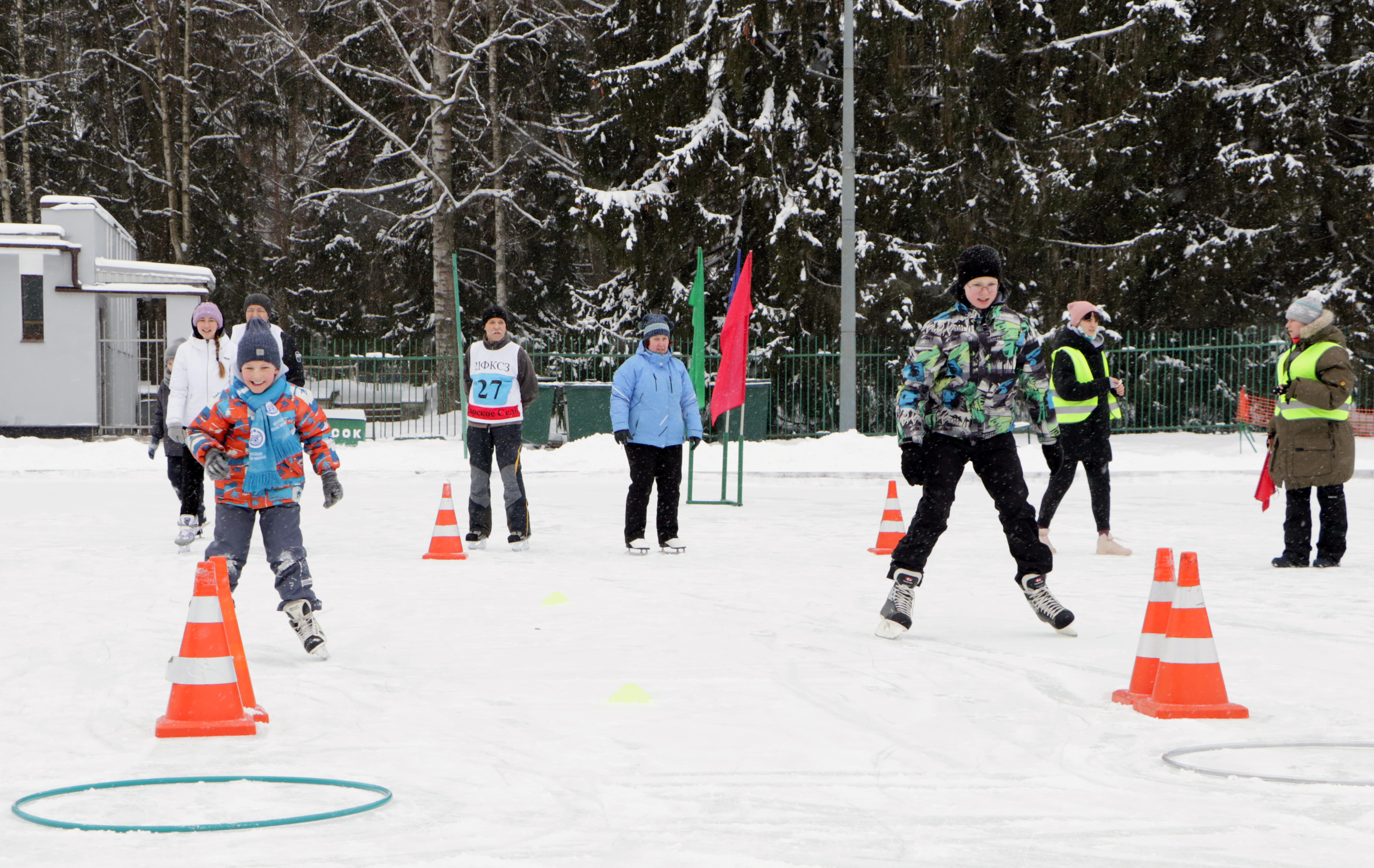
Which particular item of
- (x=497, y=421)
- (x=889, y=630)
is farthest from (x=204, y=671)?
(x=497, y=421)

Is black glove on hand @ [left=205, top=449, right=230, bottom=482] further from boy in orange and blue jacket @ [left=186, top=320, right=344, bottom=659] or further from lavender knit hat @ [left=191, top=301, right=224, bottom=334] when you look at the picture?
lavender knit hat @ [left=191, top=301, right=224, bottom=334]

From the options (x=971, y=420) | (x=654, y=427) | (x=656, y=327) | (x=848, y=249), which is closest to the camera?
(x=971, y=420)

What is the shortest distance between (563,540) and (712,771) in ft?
23.0

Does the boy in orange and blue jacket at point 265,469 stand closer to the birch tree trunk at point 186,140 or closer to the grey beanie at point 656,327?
the grey beanie at point 656,327

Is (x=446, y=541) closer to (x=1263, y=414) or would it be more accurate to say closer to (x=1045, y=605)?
(x=1045, y=605)

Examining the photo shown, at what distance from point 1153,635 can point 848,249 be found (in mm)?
16148

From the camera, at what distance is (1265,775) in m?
4.32

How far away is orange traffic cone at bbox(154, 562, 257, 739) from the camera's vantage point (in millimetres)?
4820

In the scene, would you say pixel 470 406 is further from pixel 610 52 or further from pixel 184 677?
pixel 610 52

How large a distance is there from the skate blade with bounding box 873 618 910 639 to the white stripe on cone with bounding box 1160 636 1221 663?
1747 mm

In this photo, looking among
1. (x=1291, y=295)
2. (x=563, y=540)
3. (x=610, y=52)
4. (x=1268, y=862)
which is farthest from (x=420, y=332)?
(x=1268, y=862)

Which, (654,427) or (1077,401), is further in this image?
(654,427)

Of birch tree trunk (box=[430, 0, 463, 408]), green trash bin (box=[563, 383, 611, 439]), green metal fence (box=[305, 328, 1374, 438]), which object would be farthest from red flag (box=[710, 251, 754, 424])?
birch tree trunk (box=[430, 0, 463, 408])

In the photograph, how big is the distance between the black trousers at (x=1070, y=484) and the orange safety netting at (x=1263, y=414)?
1066 centimetres
